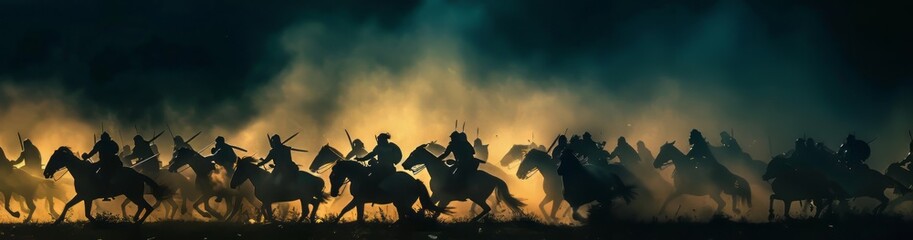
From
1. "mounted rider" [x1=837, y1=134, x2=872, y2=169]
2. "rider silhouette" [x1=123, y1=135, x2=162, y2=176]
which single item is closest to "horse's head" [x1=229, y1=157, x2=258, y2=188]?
"rider silhouette" [x1=123, y1=135, x2=162, y2=176]

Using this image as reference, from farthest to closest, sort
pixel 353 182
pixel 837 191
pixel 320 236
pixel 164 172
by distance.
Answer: pixel 164 172
pixel 837 191
pixel 353 182
pixel 320 236

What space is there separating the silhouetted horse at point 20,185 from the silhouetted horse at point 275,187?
243 inches

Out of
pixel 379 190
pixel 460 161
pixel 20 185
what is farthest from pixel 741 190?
pixel 20 185

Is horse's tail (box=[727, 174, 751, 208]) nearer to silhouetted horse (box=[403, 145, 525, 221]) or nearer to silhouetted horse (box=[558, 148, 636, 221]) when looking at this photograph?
silhouetted horse (box=[558, 148, 636, 221])

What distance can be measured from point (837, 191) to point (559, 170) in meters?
6.99

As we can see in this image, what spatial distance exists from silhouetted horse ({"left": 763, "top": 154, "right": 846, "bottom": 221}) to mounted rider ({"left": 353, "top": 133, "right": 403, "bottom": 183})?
8.84 metres

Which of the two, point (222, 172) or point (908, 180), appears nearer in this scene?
point (222, 172)

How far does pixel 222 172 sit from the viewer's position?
2406cm

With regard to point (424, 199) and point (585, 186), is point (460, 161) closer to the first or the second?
point (424, 199)

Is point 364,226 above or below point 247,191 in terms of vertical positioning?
below

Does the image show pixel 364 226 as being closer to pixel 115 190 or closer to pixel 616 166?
pixel 115 190

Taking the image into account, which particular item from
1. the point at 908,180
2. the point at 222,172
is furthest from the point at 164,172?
the point at 908,180

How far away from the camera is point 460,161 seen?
22141 mm

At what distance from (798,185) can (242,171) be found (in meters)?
12.9
